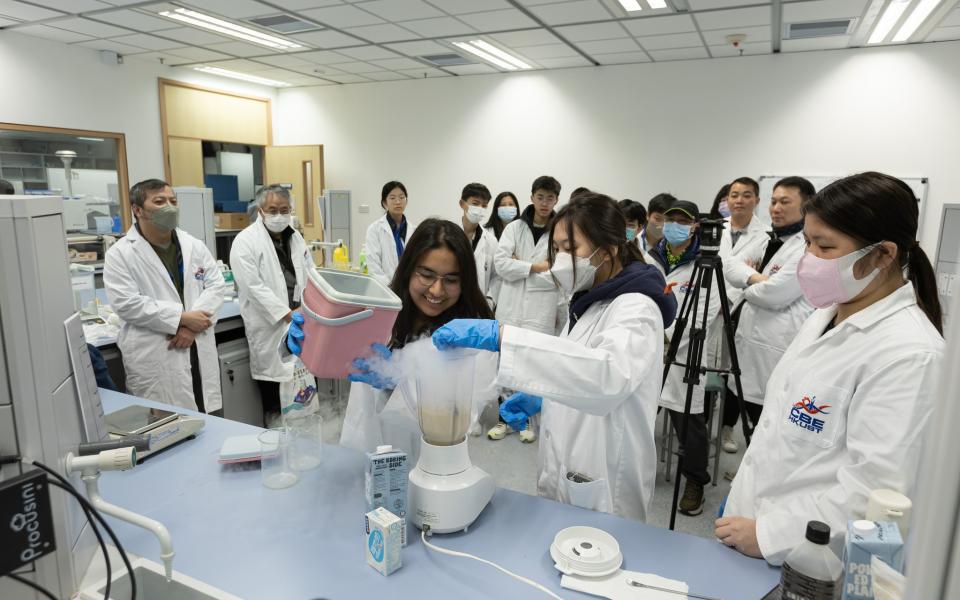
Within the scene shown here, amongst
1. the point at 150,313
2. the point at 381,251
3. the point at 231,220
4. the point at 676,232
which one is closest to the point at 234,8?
the point at 381,251

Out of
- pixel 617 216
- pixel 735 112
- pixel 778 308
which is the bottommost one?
pixel 778 308

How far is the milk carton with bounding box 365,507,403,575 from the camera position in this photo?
39.9 inches

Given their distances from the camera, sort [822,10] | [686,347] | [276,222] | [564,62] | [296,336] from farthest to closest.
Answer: [564,62], [822,10], [276,222], [686,347], [296,336]

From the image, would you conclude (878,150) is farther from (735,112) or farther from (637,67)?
(637,67)

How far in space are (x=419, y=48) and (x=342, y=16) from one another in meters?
1.11

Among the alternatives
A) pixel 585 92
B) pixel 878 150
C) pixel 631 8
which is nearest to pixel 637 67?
pixel 585 92

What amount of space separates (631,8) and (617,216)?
3.11 metres

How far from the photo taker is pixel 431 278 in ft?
5.32

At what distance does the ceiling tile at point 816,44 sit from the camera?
443cm

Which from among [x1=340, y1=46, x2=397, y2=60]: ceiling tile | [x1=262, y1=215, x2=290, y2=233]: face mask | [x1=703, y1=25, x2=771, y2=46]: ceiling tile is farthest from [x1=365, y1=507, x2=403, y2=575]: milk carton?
[x1=340, y1=46, x2=397, y2=60]: ceiling tile

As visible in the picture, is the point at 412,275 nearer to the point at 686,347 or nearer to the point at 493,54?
the point at 686,347

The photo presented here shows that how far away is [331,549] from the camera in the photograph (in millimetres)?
1100

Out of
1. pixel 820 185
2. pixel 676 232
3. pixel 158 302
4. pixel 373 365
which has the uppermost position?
pixel 820 185

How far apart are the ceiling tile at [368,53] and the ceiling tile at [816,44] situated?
3554 mm
